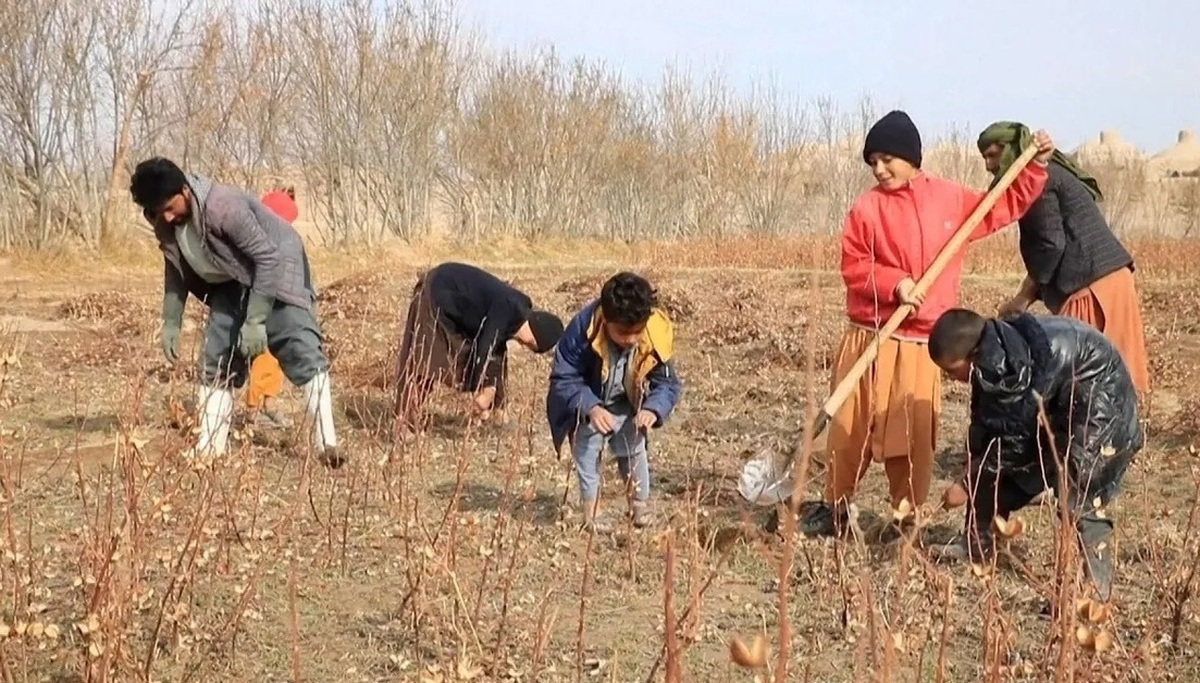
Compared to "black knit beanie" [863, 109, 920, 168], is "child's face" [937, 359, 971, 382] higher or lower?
lower

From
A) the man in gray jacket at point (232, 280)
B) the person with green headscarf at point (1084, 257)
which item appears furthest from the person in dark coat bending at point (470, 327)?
the person with green headscarf at point (1084, 257)

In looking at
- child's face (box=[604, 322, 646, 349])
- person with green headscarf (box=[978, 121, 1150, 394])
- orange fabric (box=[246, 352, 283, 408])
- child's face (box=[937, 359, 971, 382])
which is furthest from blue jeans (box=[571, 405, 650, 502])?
orange fabric (box=[246, 352, 283, 408])

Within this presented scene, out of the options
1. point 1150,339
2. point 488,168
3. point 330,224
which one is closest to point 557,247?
point 488,168

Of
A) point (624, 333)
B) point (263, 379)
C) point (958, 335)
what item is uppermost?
point (958, 335)

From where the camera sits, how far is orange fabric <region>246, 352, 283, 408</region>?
6.07 m

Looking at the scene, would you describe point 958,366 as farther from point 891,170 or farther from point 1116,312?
point 1116,312

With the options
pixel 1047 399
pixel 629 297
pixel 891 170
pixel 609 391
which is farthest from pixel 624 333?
pixel 1047 399

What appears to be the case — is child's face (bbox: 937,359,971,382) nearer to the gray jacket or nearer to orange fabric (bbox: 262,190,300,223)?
the gray jacket

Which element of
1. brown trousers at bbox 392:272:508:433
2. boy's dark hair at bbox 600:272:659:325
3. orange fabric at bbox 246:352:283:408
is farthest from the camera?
orange fabric at bbox 246:352:283:408

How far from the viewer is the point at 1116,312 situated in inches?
162

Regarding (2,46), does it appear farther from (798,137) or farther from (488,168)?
(798,137)

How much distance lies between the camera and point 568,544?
388 cm

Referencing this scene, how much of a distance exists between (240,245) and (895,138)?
8.67 feet

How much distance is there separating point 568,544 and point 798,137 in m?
26.4
